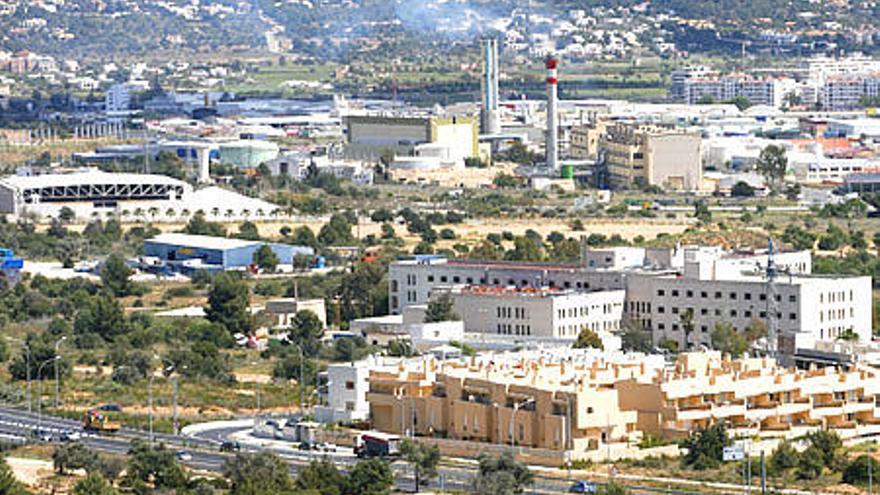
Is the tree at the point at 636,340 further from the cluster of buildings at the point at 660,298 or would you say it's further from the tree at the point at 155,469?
the tree at the point at 155,469

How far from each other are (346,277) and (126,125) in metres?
68.2

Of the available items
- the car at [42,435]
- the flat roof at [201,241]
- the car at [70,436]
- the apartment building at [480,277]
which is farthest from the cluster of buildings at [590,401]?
the flat roof at [201,241]

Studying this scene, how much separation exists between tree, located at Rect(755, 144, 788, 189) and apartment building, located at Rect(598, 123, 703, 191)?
2374 mm

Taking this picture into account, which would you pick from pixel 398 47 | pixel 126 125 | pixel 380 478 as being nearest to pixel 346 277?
pixel 380 478

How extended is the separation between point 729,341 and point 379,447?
1343 cm

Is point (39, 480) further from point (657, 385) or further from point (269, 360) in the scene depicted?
point (269, 360)

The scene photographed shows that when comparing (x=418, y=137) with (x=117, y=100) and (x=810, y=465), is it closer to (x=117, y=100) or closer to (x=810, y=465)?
(x=117, y=100)

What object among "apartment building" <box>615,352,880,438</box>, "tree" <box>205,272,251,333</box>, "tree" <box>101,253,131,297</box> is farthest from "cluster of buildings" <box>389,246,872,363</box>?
"tree" <box>101,253,131,297</box>

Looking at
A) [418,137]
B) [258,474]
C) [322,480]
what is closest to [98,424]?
[258,474]

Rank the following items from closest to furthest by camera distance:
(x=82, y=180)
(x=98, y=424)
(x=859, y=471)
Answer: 1. (x=859, y=471)
2. (x=98, y=424)
3. (x=82, y=180)

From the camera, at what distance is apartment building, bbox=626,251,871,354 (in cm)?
5688

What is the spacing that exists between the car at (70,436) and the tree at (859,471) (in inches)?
475

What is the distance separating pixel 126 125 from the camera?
433 ft

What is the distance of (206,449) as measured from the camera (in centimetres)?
4512
